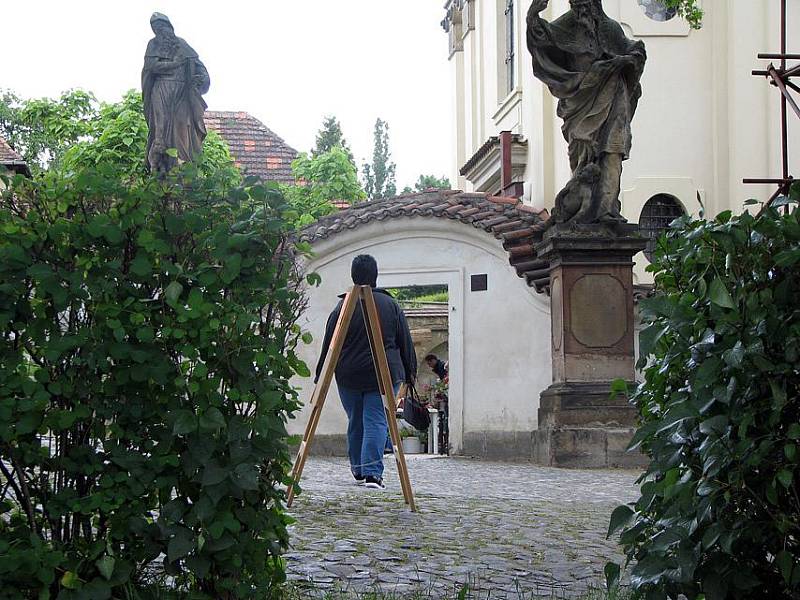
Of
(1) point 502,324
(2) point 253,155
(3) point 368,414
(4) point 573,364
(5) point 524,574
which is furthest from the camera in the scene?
(2) point 253,155

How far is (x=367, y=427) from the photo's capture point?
9.48m

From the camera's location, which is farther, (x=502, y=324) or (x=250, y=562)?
(x=502, y=324)

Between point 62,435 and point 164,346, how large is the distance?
1.46 ft

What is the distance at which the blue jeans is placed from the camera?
9.48 meters

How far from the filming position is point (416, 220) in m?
16.1

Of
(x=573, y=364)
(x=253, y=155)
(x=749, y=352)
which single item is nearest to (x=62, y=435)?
(x=749, y=352)

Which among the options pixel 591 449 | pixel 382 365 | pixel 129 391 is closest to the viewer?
pixel 129 391

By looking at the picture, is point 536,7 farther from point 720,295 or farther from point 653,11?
point 720,295

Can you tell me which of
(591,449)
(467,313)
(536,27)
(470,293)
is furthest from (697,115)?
(591,449)

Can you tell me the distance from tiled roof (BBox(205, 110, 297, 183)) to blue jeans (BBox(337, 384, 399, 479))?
29.0 metres

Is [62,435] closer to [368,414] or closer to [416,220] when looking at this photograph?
[368,414]

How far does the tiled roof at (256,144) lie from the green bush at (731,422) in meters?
34.8

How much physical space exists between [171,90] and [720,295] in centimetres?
1299

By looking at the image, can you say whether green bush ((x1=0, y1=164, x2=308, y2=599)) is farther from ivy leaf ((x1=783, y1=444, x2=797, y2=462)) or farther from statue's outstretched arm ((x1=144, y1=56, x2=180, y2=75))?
statue's outstretched arm ((x1=144, y1=56, x2=180, y2=75))
